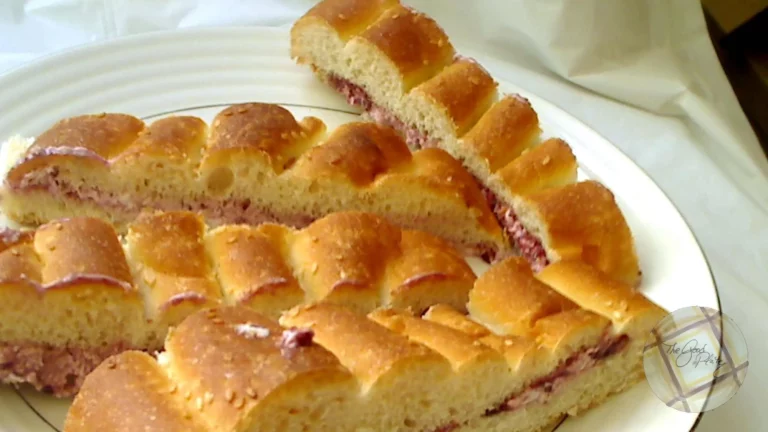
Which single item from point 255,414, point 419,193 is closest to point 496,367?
point 255,414

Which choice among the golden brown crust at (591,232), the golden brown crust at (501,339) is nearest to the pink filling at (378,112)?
the golden brown crust at (591,232)

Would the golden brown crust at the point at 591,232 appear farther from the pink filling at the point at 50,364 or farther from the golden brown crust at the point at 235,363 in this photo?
the pink filling at the point at 50,364

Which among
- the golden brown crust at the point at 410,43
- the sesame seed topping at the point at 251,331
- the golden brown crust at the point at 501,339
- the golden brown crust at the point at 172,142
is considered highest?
the golden brown crust at the point at 410,43

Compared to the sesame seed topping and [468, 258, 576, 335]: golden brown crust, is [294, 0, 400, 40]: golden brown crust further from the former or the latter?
the sesame seed topping

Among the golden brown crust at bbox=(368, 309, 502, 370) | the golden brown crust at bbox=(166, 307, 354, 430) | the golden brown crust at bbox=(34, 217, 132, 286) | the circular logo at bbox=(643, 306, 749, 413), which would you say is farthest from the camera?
the circular logo at bbox=(643, 306, 749, 413)

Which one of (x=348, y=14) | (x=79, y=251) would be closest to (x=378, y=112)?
(x=348, y=14)

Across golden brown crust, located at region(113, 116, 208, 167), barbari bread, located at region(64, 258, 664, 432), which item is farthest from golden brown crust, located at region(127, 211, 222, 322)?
golden brown crust, located at region(113, 116, 208, 167)
